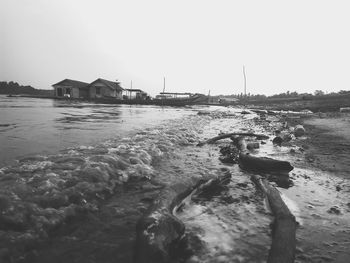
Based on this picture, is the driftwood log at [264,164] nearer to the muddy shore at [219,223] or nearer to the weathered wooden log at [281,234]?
the muddy shore at [219,223]

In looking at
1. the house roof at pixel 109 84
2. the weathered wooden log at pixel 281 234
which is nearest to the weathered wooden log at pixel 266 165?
the weathered wooden log at pixel 281 234

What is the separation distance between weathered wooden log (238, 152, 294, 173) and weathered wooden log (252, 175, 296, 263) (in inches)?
64.0

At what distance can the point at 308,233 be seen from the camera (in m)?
2.66

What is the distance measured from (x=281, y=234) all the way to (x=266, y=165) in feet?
9.22

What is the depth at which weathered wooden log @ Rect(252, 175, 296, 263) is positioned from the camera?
1941 mm

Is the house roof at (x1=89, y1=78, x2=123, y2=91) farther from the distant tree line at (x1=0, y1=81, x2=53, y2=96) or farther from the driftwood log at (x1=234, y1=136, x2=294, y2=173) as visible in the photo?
the driftwood log at (x1=234, y1=136, x2=294, y2=173)

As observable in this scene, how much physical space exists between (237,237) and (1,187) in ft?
10.7

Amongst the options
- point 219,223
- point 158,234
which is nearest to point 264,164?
point 219,223

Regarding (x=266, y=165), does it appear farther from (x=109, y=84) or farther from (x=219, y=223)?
(x=109, y=84)

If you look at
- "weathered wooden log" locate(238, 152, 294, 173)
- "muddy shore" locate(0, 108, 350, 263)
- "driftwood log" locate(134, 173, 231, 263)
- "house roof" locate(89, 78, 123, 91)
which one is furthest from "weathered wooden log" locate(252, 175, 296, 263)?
"house roof" locate(89, 78, 123, 91)

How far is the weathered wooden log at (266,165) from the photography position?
4.89 m

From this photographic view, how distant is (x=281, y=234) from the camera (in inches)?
90.4

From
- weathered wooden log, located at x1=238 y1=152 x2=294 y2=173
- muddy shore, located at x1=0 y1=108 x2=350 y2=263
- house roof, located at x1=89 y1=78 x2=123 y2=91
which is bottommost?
muddy shore, located at x1=0 y1=108 x2=350 y2=263

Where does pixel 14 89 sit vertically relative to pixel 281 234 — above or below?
above
